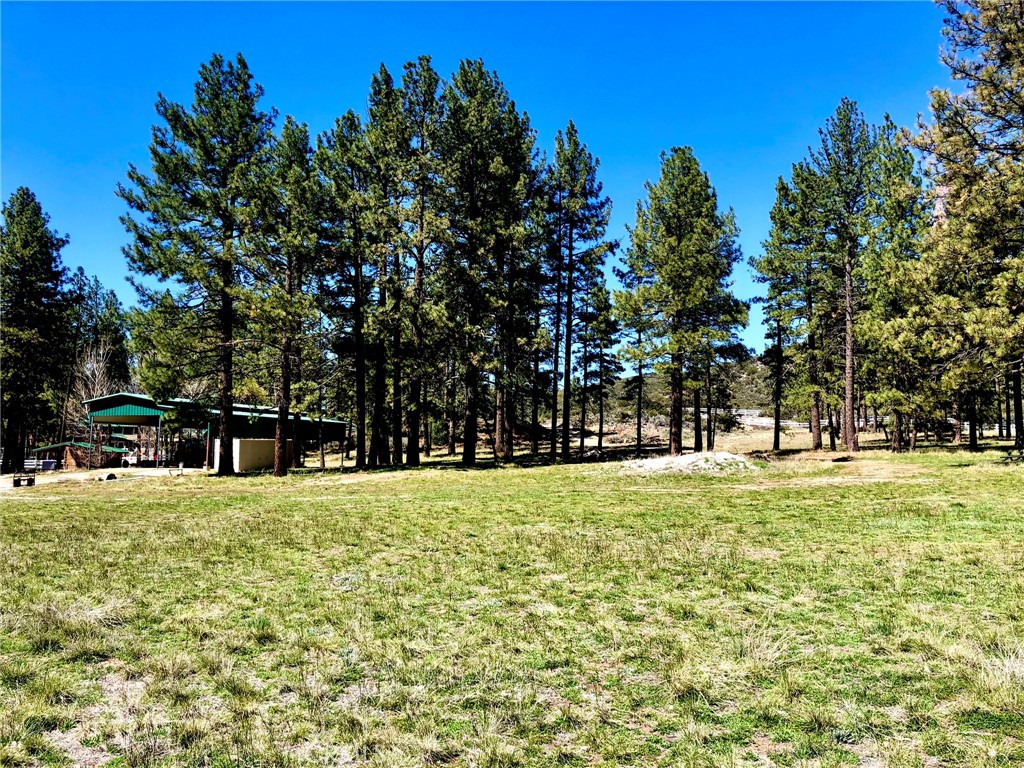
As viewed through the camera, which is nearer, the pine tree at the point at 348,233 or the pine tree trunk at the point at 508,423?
the pine tree at the point at 348,233

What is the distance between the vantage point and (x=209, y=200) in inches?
851

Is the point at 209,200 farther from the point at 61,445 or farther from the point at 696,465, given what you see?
the point at 61,445

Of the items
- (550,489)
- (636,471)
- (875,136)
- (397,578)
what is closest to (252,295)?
(550,489)

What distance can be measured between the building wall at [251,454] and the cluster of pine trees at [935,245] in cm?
2751

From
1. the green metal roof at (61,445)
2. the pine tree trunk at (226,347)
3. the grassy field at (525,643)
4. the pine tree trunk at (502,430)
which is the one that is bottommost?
the green metal roof at (61,445)

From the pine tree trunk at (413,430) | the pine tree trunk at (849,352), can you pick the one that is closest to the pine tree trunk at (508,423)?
the pine tree trunk at (413,430)

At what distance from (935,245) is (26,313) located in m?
46.0

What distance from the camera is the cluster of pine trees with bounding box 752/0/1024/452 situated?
623 inches

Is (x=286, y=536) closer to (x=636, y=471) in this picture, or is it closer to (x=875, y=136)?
(x=636, y=471)

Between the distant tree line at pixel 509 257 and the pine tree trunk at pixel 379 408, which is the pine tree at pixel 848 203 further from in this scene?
the pine tree trunk at pixel 379 408

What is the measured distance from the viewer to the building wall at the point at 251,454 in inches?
1091

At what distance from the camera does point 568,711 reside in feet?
11.7

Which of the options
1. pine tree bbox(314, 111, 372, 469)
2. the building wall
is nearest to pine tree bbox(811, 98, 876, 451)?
pine tree bbox(314, 111, 372, 469)

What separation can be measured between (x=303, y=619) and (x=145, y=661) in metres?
1.33
